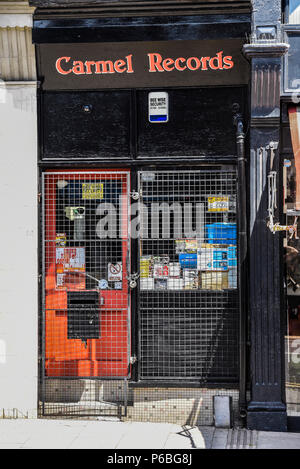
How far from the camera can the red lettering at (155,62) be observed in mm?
8242

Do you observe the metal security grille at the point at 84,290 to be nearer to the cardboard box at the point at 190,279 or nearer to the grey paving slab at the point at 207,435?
the cardboard box at the point at 190,279

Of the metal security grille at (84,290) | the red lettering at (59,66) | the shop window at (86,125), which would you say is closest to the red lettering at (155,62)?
the shop window at (86,125)

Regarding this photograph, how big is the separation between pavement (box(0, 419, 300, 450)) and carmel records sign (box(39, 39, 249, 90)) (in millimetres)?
4344

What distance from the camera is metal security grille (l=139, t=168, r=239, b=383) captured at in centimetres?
834

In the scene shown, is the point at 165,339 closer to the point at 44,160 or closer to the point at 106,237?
the point at 106,237

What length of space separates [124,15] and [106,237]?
9.37 feet

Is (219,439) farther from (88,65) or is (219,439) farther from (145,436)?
(88,65)

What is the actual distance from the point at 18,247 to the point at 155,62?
117 inches

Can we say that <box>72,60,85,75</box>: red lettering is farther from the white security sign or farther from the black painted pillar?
the black painted pillar

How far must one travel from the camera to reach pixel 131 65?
27.2 ft

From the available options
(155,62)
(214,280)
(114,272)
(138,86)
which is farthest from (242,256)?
(155,62)

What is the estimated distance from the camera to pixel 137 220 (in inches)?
333

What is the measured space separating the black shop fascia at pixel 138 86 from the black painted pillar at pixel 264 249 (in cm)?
33
